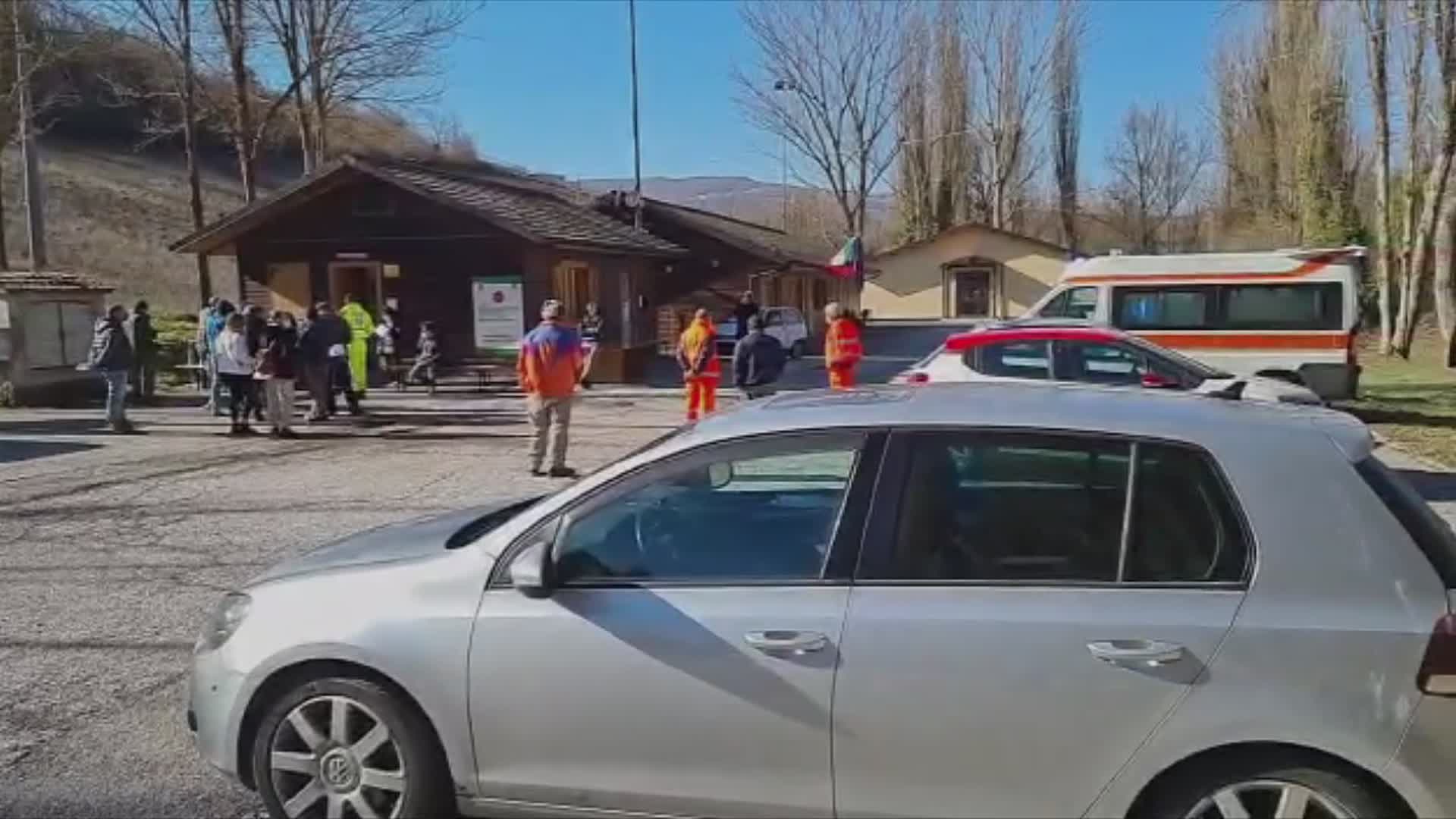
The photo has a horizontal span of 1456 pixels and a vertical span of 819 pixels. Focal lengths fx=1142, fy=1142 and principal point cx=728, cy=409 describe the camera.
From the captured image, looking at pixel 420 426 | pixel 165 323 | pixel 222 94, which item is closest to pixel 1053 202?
pixel 222 94

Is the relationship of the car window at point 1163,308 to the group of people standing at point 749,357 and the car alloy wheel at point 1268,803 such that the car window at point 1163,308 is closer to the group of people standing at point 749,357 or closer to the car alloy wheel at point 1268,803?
the group of people standing at point 749,357

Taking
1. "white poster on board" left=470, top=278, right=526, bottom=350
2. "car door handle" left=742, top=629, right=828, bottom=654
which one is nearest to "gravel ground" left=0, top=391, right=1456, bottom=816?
"car door handle" left=742, top=629, right=828, bottom=654

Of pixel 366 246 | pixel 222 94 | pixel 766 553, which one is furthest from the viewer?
pixel 222 94

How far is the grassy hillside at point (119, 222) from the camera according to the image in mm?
41031

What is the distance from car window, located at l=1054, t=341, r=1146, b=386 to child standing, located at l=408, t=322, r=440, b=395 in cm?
1294

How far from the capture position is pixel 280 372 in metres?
14.8

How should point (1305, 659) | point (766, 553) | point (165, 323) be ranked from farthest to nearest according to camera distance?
point (165, 323)
point (766, 553)
point (1305, 659)

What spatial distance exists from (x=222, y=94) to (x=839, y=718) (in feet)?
126

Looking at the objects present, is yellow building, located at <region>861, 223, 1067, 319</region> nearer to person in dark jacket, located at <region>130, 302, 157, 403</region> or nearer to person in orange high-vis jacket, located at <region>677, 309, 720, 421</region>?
person in dark jacket, located at <region>130, 302, 157, 403</region>

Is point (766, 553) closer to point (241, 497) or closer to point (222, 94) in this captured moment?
point (241, 497)

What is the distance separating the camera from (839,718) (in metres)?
3.12

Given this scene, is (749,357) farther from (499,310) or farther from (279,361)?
(499,310)

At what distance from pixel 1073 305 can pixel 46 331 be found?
16069 mm

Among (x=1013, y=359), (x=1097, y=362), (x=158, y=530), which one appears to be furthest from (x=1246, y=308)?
(x=158, y=530)
